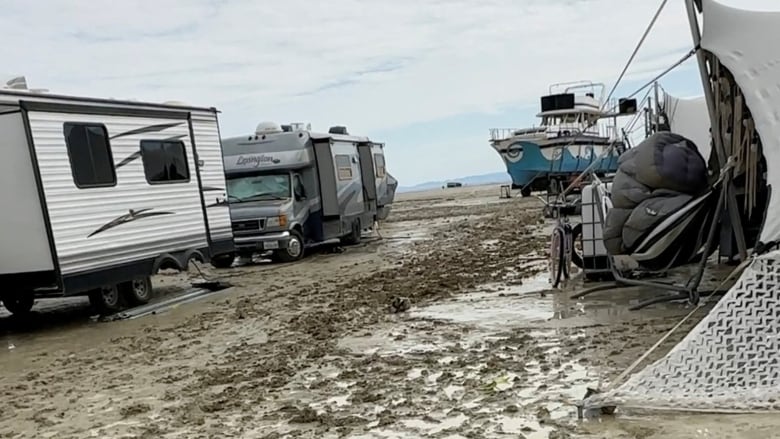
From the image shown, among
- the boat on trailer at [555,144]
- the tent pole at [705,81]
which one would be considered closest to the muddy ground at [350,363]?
the tent pole at [705,81]

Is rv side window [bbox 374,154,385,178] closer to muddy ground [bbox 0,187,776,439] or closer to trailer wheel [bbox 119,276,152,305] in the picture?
muddy ground [bbox 0,187,776,439]

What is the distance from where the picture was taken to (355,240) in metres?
18.5

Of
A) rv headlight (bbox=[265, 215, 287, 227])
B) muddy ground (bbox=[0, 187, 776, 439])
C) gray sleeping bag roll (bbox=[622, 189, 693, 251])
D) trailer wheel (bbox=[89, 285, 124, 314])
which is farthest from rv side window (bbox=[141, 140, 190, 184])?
gray sleeping bag roll (bbox=[622, 189, 693, 251])

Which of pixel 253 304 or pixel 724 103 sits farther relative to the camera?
pixel 253 304

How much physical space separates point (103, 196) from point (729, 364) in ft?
25.3

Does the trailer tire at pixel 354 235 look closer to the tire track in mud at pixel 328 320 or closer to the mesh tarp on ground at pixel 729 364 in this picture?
the tire track in mud at pixel 328 320

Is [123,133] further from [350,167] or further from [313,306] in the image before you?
[350,167]

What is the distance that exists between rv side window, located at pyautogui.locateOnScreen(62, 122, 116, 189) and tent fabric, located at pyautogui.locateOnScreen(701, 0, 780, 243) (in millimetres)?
7234

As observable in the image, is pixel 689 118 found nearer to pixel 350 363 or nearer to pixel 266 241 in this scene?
pixel 266 241

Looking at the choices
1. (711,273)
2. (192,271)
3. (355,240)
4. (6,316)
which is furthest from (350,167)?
(711,273)

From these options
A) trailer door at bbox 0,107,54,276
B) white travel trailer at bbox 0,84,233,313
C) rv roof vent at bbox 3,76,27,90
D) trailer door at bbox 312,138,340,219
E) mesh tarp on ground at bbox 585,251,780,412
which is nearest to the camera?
mesh tarp on ground at bbox 585,251,780,412

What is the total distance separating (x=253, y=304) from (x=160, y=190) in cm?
216

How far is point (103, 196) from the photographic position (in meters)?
9.66

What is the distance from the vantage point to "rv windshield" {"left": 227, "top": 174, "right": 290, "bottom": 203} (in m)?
15.8
